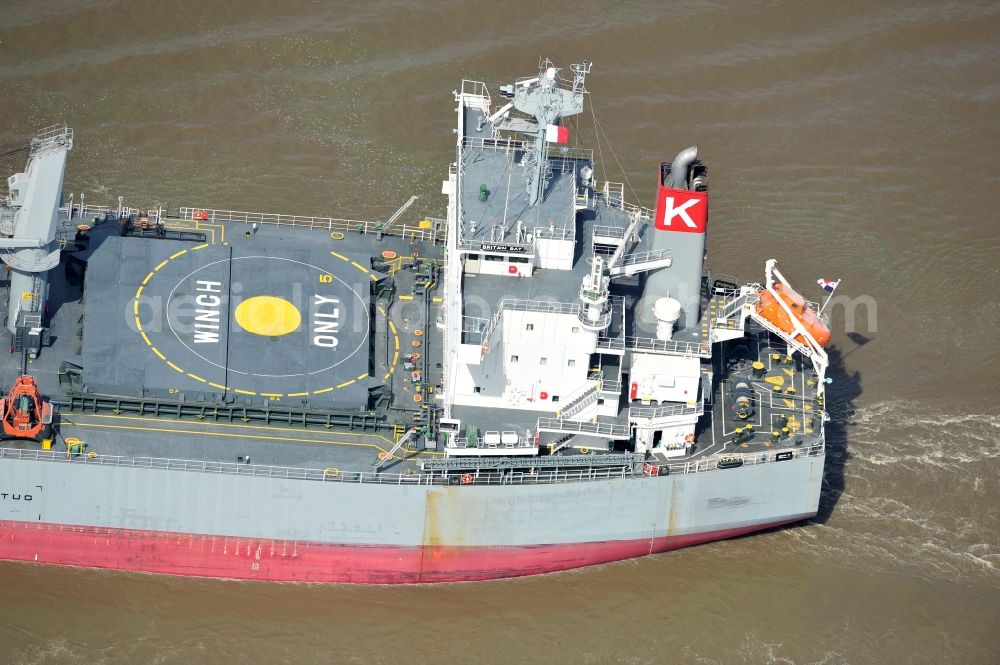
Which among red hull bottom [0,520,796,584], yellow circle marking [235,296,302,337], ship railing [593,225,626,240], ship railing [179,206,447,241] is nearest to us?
red hull bottom [0,520,796,584]

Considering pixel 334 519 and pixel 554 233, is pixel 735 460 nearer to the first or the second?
pixel 554 233

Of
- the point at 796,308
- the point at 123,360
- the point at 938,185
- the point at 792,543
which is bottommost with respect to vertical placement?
the point at 792,543

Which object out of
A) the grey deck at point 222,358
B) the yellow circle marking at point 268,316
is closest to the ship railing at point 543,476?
the grey deck at point 222,358

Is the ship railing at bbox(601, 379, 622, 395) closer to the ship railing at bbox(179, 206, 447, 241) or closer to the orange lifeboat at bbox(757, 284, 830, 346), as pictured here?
the orange lifeboat at bbox(757, 284, 830, 346)

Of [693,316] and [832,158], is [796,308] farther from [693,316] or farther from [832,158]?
[832,158]

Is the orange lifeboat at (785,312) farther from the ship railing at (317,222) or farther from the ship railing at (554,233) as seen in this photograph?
the ship railing at (317,222)

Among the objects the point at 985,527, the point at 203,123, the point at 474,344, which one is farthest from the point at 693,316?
the point at 203,123

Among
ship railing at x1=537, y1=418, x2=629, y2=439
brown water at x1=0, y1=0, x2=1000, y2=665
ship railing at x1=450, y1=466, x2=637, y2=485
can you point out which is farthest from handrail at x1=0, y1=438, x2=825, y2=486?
brown water at x1=0, y1=0, x2=1000, y2=665
